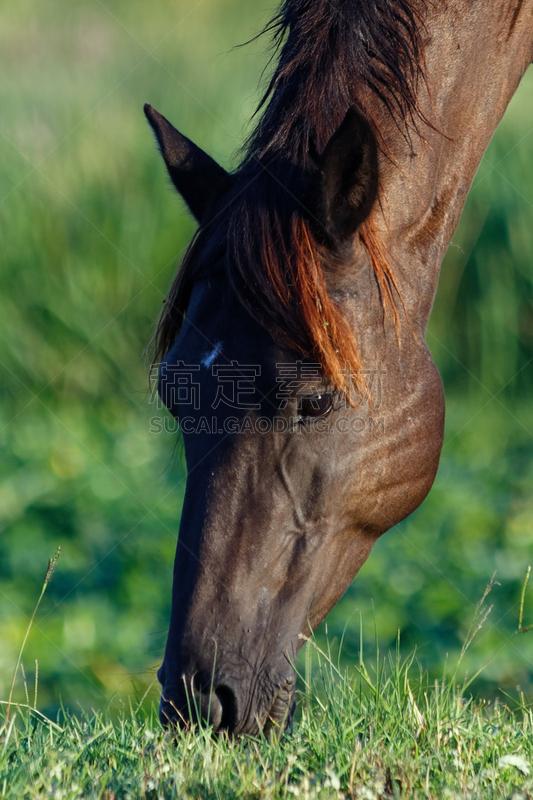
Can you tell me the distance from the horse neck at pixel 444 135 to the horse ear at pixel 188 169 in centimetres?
51

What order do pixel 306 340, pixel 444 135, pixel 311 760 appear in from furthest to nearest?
pixel 444 135
pixel 306 340
pixel 311 760

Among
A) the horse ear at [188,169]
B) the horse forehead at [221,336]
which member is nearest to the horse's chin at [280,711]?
the horse forehead at [221,336]

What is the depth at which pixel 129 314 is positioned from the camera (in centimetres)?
575

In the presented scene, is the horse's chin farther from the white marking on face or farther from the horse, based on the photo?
the white marking on face

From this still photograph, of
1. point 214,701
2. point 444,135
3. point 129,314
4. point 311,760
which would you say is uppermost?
point 444,135

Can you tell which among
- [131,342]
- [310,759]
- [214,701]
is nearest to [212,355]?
[214,701]

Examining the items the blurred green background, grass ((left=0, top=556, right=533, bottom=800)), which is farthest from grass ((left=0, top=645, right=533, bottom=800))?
the blurred green background

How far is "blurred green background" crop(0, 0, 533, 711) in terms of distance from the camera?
4180mm

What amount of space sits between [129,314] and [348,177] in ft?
13.4

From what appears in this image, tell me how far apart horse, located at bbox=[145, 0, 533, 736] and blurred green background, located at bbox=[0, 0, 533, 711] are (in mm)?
2064

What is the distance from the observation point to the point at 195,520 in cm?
183

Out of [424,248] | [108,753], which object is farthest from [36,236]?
[108,753]

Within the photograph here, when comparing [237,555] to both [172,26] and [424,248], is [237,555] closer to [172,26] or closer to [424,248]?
[424,248]

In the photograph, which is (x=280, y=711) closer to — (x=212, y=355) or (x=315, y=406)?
(x=315, y=406)
